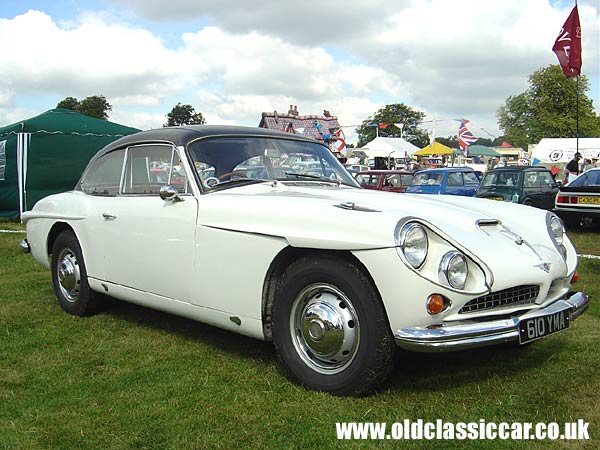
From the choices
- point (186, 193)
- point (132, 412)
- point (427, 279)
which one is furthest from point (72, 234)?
point (427, 279)

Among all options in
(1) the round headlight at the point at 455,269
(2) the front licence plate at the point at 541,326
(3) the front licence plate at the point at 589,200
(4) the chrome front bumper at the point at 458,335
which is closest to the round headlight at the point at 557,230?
(2) the front licence plate at the point at 541,326

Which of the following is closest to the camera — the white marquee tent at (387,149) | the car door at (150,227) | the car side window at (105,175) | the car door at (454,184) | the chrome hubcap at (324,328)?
the chrome hubcap at (324,328)

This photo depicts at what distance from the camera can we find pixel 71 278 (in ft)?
16.8

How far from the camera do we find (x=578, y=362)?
3.67m

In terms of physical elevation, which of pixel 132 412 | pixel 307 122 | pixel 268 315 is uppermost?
pixel 307 122

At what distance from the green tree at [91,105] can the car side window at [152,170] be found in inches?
2177

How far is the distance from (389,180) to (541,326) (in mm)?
12297

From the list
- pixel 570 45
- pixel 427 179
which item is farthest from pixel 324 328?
pixel 570 45

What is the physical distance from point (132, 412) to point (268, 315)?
0.93 metres

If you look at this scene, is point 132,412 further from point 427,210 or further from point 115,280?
point 427,210

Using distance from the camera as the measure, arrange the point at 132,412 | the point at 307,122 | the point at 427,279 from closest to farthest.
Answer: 1. the point at 427,279
2. the point at 132,412
3. the point at 307,122

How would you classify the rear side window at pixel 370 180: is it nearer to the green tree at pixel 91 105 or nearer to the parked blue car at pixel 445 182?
the parked blue car at pixel 445 182

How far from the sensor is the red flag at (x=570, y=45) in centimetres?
1369

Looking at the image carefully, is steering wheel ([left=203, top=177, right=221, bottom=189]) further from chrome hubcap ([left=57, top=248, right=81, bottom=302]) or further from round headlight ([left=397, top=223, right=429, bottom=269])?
chrome hubcap ([left=57, top=248, right=81, bottom=302])
